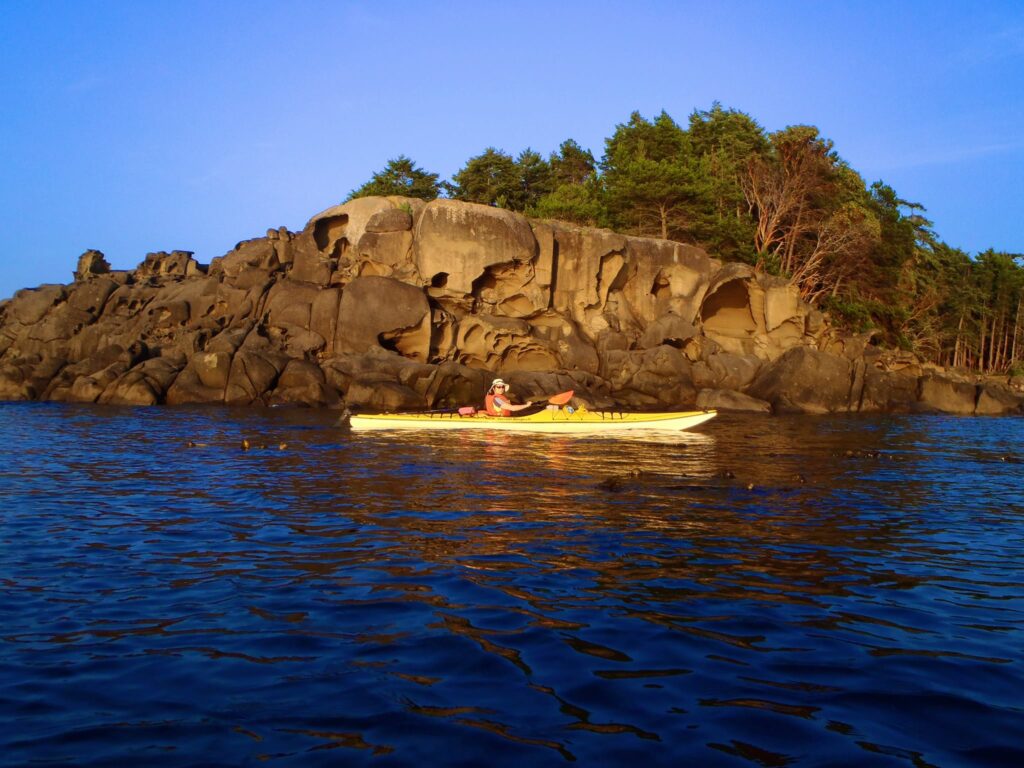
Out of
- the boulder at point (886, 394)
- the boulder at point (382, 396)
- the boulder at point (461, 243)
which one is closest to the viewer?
the boulder at point (382, 396)

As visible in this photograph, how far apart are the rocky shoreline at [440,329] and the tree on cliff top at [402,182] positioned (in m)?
8.17

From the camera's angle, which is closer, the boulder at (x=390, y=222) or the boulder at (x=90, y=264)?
the boulder at (x=390, y=222)

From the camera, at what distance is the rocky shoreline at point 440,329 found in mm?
25453

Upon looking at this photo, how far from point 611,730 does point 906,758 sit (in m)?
1.22

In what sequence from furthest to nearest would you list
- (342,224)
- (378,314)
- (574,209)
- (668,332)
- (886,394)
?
(574,209) < (342,224) < (668,332) < (886,394) < (378,314)

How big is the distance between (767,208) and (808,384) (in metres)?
12.0

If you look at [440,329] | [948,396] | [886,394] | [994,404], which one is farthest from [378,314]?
[994,404]

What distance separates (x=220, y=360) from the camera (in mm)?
25438

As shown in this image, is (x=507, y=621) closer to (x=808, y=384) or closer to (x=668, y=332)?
(x=808, y=384)

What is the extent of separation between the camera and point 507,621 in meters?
5.05

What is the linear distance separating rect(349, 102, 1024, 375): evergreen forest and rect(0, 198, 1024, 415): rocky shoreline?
10.4ft

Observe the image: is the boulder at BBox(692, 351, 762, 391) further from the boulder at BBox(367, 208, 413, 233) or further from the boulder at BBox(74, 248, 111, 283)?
the boulder at BBox(74, 248, 111, 283)

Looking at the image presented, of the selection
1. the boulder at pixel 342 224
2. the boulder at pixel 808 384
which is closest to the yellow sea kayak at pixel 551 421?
the boulder at pixel 808 384

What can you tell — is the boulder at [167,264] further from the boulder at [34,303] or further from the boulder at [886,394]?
the boulder at [886,394]
